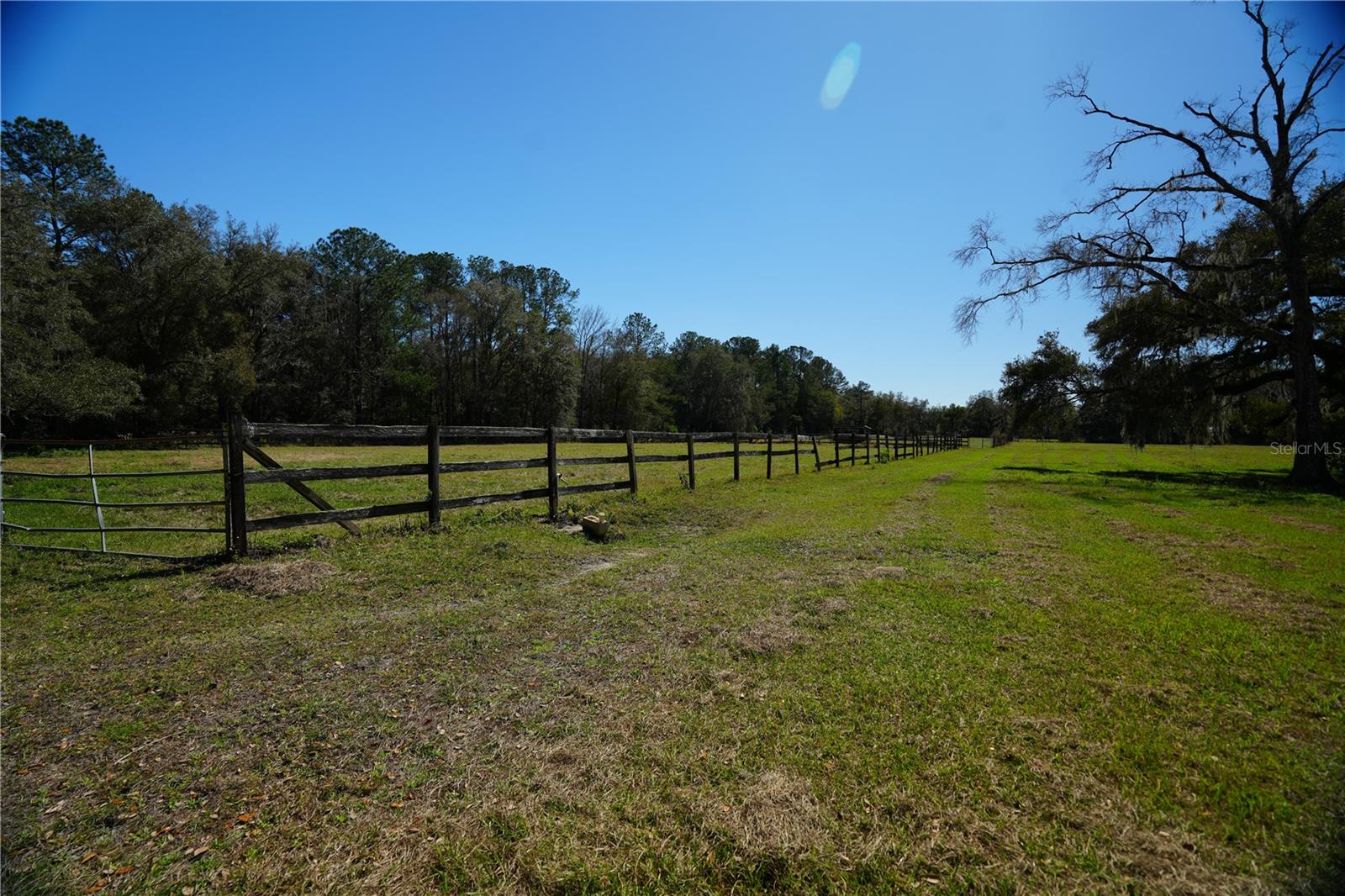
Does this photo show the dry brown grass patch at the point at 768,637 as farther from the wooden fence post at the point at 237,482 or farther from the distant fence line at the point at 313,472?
the wooden fence post at the point at 237,482

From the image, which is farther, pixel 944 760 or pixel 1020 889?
pixel 944 760

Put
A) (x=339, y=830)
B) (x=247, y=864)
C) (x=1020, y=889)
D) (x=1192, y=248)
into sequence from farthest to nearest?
(x=1192, y=248) < (x=339, y=830) < (x=247, y=864) < (x=1020, y=889)

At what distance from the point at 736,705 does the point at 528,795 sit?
130 cm

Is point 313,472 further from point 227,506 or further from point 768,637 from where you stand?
point 768,637

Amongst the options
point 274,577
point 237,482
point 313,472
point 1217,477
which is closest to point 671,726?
point 274,577

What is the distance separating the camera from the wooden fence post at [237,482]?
6.35 m

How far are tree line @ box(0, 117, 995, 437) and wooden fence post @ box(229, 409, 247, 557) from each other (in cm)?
1913

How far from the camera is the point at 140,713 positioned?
330 centimetres

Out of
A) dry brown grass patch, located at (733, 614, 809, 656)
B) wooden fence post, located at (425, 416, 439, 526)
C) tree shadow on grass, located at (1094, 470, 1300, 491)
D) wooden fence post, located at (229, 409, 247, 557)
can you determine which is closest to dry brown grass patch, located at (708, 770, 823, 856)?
dry brown grass patch, located at (733, 614, 809, 656)

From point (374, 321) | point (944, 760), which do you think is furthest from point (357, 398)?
point (944, 760)

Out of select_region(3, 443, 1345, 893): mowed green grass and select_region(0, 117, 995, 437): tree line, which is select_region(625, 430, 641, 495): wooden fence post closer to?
select_region(3, 443, 1345, 893): mowed green grass

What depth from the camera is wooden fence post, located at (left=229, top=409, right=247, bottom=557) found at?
20.8 ft

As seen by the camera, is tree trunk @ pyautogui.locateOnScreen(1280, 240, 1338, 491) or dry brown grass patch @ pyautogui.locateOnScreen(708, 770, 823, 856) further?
tree trunk @ pyautogui.locateOnScreen(1280, 240, 1338, 491)

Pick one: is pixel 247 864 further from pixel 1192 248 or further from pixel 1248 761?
pixel 1192 248
